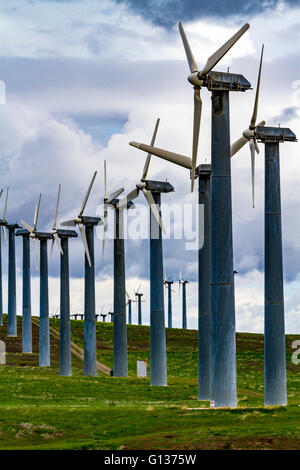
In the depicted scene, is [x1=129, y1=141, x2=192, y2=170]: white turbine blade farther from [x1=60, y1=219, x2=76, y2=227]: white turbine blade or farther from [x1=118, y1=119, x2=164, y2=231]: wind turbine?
[x1=60, y1=219, x2=76, y2=227]: white turbine blade

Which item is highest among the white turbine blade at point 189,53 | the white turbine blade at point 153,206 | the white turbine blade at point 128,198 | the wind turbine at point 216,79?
the white turbine blade at point 189,53

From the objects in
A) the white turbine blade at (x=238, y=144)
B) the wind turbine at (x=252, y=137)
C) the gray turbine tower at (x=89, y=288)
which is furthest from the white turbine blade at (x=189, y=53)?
the gray turbine tower at (x=89, y=288)

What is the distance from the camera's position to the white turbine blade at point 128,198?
96750 millimetres

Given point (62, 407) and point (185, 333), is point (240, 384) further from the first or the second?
point (185, 333)

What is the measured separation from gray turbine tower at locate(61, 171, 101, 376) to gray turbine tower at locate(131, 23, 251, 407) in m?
46.8

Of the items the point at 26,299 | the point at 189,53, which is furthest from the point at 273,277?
the point at 26,299

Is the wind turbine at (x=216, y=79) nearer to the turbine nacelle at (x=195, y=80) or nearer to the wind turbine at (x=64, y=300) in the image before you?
the turbine nacelle at (x=195, y=80)

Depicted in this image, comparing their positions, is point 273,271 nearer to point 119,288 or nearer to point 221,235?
point 221,235

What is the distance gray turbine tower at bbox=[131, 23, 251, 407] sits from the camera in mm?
58750

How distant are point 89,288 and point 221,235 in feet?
166

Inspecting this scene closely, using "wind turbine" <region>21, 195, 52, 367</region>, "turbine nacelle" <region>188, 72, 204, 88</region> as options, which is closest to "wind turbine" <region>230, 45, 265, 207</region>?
"turbine nacelle" <region>188, 72, 204, 88</region>

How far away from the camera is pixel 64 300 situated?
113562 millimetres

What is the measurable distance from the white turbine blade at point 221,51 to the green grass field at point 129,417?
873 inches

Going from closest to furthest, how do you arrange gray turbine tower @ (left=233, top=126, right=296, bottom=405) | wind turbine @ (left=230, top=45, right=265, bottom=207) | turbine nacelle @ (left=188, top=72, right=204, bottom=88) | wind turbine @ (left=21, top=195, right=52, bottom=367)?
1. turbine nacelle @ (left=188, top=72, right=204, bottom=88)
2. gray turbine tower @ (left=233, top=126, right=296, bottom=405)
3. wind turbine @ (left=230, top=45, right=265, bottom=207)
4. wind turbine @ (left=21, top=195, right=52, bottom=367)
